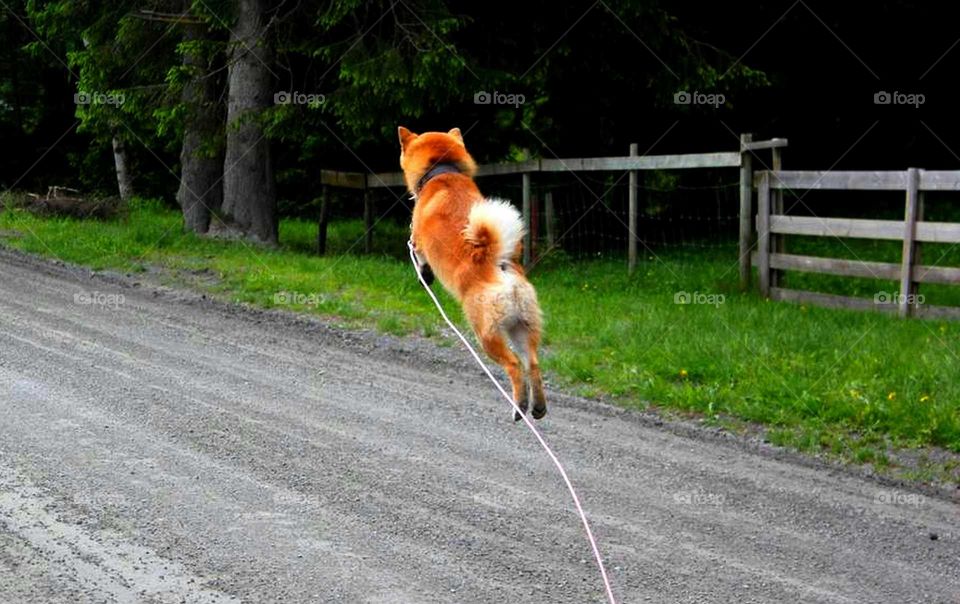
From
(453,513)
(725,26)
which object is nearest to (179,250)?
(725,26)

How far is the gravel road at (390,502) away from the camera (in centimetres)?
575

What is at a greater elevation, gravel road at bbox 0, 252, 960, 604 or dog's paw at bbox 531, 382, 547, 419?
dog's paw at bbox 531, 382, 547, 419

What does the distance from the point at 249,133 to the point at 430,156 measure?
13.1 metres

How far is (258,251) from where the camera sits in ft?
59.7

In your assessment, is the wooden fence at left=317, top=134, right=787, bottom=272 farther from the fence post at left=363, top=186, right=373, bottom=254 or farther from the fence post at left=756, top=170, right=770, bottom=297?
the fence post at left=756, top=170, right=770, bottom=297

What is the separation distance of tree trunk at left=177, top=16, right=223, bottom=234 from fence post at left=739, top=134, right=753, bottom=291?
932 cm

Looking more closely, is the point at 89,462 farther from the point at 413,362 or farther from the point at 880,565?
the point at 880,565

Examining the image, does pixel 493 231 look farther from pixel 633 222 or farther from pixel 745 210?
pixel 633 222

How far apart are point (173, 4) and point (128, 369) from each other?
1161 centimetres

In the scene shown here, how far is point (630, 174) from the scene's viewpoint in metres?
15.7

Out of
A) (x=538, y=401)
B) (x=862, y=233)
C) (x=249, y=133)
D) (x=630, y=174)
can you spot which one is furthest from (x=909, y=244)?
(x=249, y=133)

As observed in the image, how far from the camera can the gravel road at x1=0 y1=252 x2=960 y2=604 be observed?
18.9 feet

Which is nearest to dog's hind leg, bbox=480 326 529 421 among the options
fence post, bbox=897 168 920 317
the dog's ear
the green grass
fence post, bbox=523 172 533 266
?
the dog's ear

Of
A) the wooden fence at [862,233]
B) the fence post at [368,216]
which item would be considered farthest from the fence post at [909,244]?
the fence post at [368,216]
